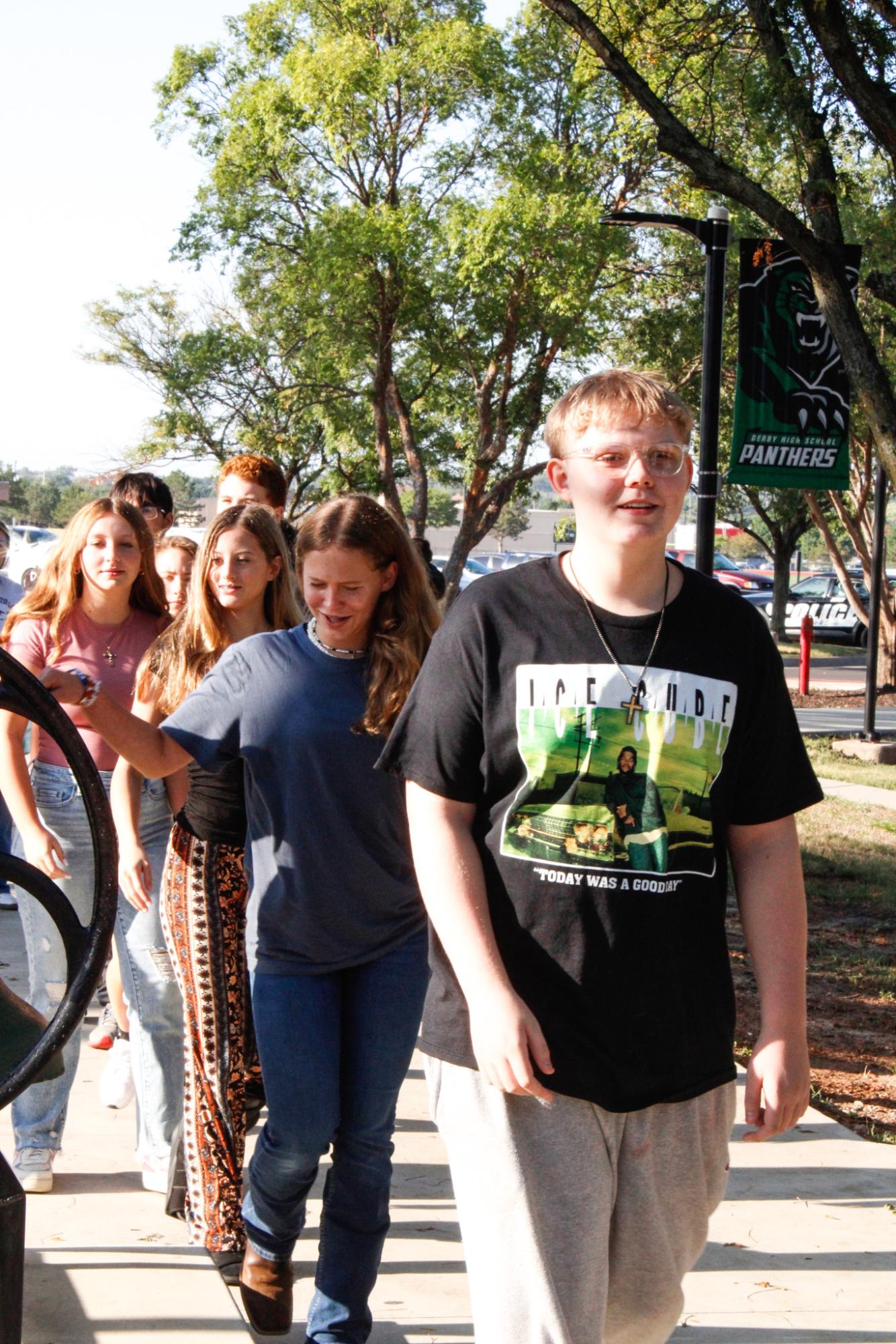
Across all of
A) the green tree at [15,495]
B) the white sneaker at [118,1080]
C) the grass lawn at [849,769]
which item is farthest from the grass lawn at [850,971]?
the green tree at [15,495]

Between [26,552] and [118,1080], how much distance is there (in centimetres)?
1973

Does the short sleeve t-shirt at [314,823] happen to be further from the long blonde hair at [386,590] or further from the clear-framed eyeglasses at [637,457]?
the clear-framed eyeglasses at [637,457]

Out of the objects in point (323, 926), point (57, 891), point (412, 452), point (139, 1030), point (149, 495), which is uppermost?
point (412, 452)

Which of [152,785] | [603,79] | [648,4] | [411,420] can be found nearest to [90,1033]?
[152,785]

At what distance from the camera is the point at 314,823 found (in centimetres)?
312

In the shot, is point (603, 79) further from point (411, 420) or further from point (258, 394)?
point (258, 394)

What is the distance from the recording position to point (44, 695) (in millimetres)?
2090

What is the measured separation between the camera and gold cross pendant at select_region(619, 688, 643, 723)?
7.23 ft

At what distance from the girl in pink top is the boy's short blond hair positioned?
1.99 metres

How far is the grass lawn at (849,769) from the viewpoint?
14.0 metres

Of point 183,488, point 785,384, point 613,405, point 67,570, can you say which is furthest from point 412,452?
point 183,488

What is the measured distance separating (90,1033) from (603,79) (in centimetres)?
1824

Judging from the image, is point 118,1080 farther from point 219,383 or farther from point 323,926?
point 219,383

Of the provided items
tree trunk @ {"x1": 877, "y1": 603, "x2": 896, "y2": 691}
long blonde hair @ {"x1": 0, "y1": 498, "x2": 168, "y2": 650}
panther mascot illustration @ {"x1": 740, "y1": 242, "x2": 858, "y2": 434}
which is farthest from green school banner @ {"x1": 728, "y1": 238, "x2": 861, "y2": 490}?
tree trunk @ {"x1": 877, "y1": 603, "x2": 896, "y2": 691}
